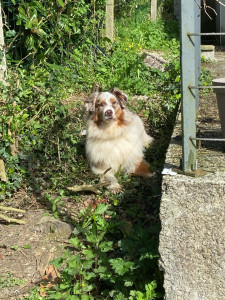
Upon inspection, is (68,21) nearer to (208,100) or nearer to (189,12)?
(208,100)

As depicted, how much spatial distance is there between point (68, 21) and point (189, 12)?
17.4 ft

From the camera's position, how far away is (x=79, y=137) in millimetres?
5914

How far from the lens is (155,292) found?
3164 mm

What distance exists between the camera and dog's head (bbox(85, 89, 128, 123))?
210 inches

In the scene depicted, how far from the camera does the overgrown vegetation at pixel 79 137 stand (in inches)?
133

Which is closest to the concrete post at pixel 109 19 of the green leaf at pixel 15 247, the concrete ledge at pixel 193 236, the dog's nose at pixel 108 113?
the dog's nose at pixel 108 113

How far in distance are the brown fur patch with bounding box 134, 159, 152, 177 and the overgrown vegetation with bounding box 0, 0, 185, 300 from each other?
0.09 meters

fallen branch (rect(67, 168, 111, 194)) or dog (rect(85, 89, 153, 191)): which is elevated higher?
dog (rect(85, 89, 153, 191))

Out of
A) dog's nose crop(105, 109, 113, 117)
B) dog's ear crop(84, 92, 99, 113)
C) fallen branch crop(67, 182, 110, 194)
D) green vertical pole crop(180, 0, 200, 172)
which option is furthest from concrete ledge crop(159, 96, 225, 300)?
dog's ear crop(84, 92, 99, 113)

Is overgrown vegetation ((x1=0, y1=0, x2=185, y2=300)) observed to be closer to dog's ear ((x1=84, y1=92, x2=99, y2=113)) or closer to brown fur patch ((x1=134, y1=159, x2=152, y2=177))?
brown fur patch ((x1=134, y1=159, x2=152, y2=177))

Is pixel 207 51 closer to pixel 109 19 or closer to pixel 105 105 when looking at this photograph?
pixel 109 19

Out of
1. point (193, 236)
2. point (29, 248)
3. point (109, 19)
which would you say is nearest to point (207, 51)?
point (109, 19)

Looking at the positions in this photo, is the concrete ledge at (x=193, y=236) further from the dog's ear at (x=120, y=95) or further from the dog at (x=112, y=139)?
the dog's ear at (x=120, y=95)

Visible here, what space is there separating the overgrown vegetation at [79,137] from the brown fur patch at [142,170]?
0.29ft
